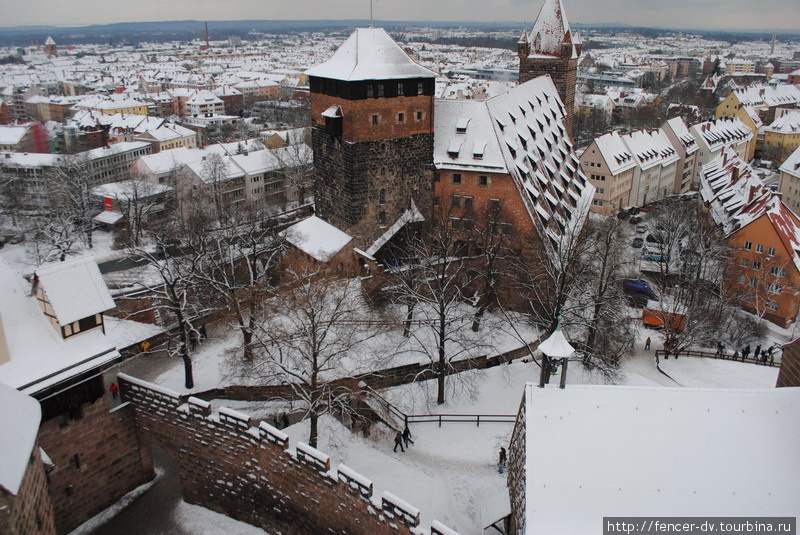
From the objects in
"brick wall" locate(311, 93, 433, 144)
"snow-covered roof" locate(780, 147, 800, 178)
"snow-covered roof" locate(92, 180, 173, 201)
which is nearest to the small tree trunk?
"brick wall" locate(311, 93, 433, 144)

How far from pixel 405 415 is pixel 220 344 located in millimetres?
10208

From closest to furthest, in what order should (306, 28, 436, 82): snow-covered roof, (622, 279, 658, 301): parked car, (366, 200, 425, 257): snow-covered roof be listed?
(306, 28, 436, 82): snow-covered roof → (366, 200, 425, 257): snow-covered roof → (622, 279, 658, 301): parked car

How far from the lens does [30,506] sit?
1551cm

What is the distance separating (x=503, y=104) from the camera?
38.5 m

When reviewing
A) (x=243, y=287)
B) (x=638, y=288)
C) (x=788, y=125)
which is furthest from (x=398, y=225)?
(x=788, y=125)

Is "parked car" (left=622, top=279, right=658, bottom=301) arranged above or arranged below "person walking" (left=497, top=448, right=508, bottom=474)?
below

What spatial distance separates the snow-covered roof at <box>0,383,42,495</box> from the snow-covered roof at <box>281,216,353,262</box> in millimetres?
18038

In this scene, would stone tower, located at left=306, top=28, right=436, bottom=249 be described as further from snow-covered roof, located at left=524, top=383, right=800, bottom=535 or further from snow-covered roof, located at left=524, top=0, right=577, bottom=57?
snow-covered roof, located at left=524, top=383, right=800, bottom=535

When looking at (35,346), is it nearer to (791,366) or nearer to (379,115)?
(379,115)

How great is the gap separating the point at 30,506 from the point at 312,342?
9547 millimetres

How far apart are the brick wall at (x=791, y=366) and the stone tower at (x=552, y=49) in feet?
116

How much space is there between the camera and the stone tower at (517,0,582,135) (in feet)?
156

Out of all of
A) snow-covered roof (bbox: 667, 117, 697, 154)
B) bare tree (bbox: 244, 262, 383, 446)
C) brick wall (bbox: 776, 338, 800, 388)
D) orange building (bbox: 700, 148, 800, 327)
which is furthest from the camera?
snow-covered roof (bbox: 667, 117, 697, 154)

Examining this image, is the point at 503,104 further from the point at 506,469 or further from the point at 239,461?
the point at 239,461
